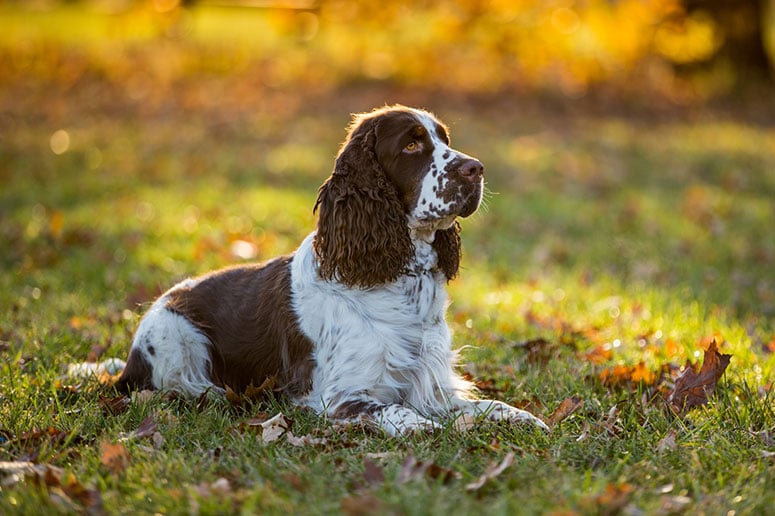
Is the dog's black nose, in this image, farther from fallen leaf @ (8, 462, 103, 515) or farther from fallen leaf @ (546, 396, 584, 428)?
fallen leaf @ (8, 462, 103, 515)

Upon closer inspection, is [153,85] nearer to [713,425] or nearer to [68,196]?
[68,196]

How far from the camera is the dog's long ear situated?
452 cm

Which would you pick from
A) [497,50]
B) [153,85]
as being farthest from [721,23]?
[153,85]

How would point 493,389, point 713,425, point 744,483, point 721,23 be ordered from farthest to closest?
point 721,23 < point 493,389 < point 713,425 < point 744,483

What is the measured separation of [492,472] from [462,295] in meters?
3.83

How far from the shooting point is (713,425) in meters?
4.22

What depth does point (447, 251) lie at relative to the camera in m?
4.79

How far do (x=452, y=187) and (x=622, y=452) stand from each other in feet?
5.15

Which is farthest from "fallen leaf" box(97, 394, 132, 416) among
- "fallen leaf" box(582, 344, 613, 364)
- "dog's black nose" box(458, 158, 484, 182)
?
"fallen leaf" box(582, 344, 613, 364)

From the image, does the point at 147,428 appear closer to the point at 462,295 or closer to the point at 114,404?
the point at 114,404

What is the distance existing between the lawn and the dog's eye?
1466mm

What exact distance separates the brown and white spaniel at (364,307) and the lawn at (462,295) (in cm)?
25

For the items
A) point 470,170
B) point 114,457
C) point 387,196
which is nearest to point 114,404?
point 114,457

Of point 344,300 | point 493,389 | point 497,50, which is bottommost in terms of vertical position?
point 493,389
